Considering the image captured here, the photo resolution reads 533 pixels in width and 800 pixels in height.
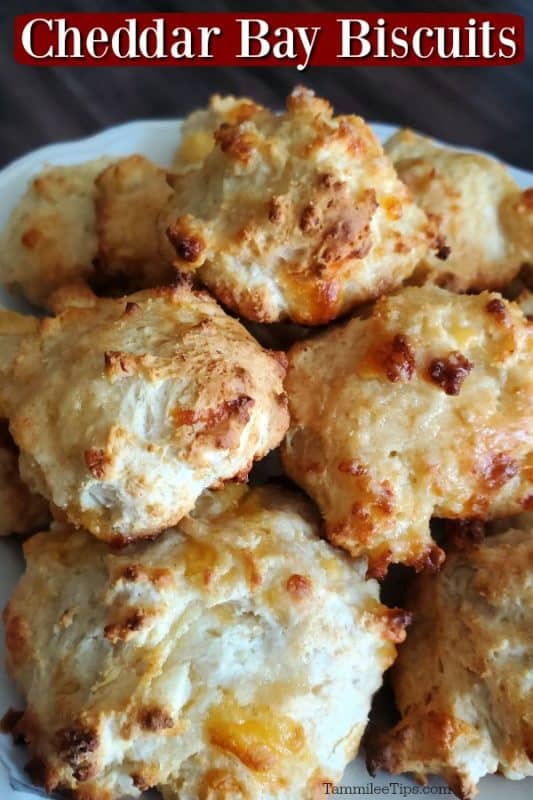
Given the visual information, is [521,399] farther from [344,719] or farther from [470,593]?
[344,719]

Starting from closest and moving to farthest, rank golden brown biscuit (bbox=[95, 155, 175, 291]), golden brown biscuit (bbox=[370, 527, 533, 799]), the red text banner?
golden brown biscuit (bbox=[370, 527, 533, 799])
golden brown biscuit (bbox=[95, 155, 175, 291])
the red text banner

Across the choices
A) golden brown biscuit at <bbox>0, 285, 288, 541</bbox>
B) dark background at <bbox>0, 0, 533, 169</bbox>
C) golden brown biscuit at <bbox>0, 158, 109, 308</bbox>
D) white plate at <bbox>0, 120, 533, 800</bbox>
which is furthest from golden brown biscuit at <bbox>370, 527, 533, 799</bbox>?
dark background at <bbox>0, 0, 533, 169</bbox>

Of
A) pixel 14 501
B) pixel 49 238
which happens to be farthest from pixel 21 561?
pixel 49 238

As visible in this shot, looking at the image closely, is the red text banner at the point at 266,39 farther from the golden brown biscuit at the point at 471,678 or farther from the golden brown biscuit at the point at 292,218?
the golden brown biscuit at the point at 471,678

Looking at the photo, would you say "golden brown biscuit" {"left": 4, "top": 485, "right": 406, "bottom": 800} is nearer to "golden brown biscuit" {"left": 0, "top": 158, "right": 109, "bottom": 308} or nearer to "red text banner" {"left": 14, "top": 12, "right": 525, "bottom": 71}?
"golden brown biscuit" {"left": 0, "top": 158, "right": 109, "bottom": 308}

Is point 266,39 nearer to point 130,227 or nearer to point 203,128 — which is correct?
point 203,128

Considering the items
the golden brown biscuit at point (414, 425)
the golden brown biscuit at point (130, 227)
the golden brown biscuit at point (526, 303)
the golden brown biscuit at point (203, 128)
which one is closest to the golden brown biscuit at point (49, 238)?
the golden brown biscuit at point (130, 227)

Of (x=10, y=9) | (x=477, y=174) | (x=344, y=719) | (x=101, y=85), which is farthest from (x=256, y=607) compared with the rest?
(x=10, y=9)
